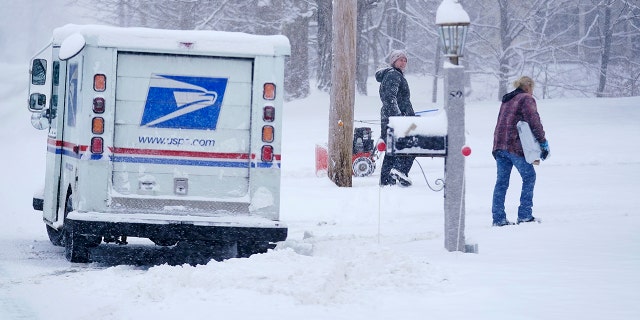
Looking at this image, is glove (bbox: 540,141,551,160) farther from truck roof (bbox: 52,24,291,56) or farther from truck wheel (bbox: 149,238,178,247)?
truck wheel (bbox: 149,238,178,247)

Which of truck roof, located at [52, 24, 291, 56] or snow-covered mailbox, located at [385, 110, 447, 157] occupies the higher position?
truck roof, located at [52, 24, 291, 56]

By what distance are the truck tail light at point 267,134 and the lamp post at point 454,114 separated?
1.87m

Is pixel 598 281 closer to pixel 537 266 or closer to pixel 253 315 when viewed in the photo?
pixel 537 266

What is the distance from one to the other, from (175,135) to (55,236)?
9.35 ft

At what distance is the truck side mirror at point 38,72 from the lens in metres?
12.4

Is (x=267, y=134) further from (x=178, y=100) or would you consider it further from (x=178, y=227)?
(x=178, y=227)

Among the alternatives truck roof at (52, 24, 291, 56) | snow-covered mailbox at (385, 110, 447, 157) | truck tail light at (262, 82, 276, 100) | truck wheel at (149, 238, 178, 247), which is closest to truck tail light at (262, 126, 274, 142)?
truck tail light at (262, 82, 276, 100)

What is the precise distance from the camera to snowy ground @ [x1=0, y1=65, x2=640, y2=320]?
305 inches

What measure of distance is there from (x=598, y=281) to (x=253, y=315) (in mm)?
2696

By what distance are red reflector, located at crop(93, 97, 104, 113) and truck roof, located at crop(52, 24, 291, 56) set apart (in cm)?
51

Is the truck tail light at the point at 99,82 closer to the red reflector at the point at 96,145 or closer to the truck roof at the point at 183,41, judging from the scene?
the truck roof at the point at 183,41

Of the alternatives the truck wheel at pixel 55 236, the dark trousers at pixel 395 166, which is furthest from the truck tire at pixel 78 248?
the dark trousers at pixel 395 166

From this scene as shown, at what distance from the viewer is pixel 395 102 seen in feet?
55.9

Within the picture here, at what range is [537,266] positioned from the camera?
916 cm
